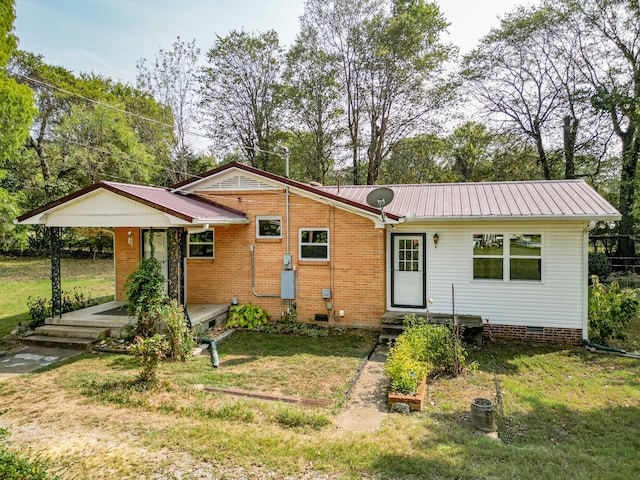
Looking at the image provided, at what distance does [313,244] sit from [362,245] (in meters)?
1.40

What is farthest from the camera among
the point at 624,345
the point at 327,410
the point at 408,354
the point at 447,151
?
the point at 447,151

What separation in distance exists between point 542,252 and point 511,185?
9.55 feet

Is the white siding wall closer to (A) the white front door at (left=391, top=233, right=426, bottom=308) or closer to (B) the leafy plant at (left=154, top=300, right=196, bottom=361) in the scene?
(A) the white front door at (left=391, top=233, right=426, bottom=308)

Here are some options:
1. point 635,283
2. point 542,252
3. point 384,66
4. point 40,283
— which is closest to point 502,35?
point 384,66

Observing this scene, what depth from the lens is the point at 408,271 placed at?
1061 centimetres

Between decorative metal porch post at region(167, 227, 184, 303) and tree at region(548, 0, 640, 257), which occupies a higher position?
tree at region(548, 0, 640, 257)

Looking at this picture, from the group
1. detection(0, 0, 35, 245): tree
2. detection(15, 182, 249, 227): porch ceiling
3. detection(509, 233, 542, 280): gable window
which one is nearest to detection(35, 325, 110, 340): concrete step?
detection(15, 182, 249, 227): porch ceiling

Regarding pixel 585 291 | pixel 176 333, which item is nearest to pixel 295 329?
pixel 176 333

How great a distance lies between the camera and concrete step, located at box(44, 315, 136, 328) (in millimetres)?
9570

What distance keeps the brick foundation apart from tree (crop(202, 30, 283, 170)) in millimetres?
19918

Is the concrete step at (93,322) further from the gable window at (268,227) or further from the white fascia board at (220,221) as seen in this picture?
the gable window at (268,227)

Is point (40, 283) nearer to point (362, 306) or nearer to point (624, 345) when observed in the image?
point (362, 306)

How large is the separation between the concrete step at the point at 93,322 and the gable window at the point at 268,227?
4060mm

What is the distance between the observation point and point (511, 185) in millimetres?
11781
